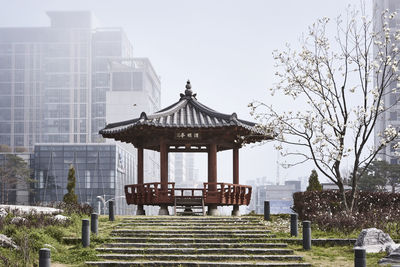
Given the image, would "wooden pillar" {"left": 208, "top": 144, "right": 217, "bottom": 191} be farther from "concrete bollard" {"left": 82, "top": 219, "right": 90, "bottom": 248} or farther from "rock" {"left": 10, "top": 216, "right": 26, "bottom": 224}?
"concrete bollard" {"left": 82, "top": 219, "right": 90, "bottom": 248}

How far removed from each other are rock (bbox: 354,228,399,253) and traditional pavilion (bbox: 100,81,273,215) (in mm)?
8087

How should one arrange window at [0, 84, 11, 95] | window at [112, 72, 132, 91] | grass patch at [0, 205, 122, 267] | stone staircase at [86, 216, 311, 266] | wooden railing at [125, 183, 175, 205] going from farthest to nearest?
window at [0, 84, 11, 95], window at [112, 72, 132, 91], wooden railing at [125, 183, 175, 205], stone staircase at [86, 216, 311, 266], grass patch at [0, 205, 122, 267]

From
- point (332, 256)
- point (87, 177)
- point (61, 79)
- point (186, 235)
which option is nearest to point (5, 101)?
point (61, 79)

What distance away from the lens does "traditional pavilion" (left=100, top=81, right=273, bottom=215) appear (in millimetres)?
22797

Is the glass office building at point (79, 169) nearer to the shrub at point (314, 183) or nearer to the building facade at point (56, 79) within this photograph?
the shrub at point (314, 183)

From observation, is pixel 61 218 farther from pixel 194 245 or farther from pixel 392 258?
pixel 392 258

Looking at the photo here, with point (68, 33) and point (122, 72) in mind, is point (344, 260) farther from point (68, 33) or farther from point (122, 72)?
point (68, 33)

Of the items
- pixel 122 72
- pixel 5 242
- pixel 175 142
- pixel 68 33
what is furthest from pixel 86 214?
pixel 68 33

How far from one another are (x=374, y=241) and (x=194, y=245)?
4.84 meters

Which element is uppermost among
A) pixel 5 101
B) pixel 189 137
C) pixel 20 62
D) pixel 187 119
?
pixel 20 62

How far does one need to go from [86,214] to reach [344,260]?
10734mm

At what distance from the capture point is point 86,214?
68.8 ft

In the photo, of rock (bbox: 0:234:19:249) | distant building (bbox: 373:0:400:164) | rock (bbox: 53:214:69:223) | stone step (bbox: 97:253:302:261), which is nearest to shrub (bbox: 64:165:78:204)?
rock (bbox: 53:214:69:223)

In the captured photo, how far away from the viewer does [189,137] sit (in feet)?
76.7
